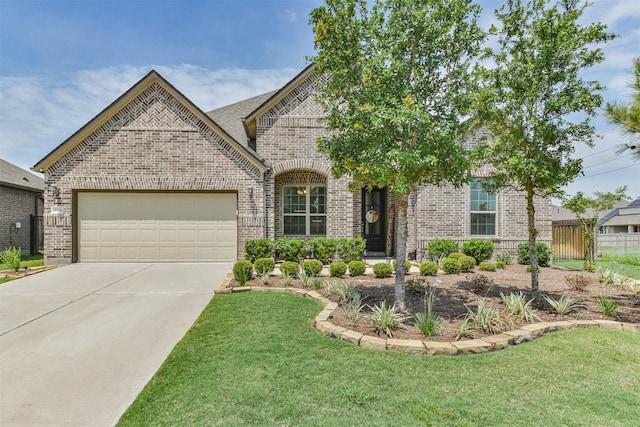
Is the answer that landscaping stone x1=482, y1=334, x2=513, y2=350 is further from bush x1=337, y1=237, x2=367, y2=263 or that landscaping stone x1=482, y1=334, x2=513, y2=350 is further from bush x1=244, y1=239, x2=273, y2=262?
bush x1=244, y1=239, x2=273, y2=262

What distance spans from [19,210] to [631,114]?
2199 cm

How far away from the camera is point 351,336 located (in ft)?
13.2

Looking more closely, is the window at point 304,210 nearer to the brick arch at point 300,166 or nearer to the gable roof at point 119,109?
the brick arch at point 300,166

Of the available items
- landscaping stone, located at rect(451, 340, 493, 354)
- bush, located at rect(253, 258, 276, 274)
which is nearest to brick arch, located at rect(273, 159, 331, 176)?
bush, located at rect(253, 258, 276, 274)

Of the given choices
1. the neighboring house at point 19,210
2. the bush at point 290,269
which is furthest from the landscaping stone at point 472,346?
the neighboring house at point 19,210

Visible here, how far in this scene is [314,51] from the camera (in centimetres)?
506

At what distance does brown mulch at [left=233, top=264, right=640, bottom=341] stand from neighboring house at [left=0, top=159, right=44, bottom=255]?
46.8 feet

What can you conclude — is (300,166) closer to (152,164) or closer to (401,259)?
(152,164)

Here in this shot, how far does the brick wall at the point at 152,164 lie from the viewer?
10375 mm

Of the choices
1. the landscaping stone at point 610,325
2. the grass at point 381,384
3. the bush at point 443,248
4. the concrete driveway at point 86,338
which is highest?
the bush at point 443,248

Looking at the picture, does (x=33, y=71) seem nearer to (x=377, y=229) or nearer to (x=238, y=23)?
(x=238, y=23)

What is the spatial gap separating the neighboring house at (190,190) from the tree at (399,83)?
18.4ft

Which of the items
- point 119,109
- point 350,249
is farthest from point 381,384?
point 119,109

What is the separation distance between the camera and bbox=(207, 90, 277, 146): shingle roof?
1347 centimetres
